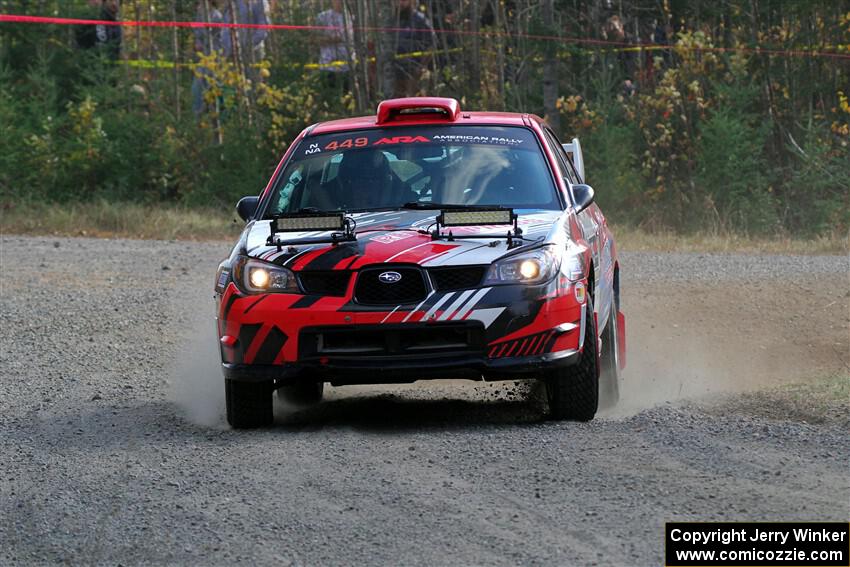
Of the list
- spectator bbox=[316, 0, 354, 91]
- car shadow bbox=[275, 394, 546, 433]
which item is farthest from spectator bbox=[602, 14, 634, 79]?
car shadow bbox=[275, 394, 546, 433]

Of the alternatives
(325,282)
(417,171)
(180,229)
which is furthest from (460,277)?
(180,229)

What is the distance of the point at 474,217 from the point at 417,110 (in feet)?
5.20

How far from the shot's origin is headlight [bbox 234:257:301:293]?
23.3 ft

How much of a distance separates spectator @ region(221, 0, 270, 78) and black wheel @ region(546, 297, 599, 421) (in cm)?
1600

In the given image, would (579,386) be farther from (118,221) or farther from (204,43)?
(204,43)

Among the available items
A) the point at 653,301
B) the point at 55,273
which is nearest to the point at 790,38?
the point at 653,301

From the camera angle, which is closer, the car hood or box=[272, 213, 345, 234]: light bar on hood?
the car hood

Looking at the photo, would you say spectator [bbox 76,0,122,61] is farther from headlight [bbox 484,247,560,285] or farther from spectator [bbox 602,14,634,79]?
headlight [bbox 484,247,560,285]

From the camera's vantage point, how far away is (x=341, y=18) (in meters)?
23.8

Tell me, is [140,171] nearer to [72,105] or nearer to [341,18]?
[72,105]

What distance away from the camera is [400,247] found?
707 cm

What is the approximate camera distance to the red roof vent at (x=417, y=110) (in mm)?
8484

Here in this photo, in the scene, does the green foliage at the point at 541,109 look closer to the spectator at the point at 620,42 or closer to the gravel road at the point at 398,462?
the spectator at the point at 620,42

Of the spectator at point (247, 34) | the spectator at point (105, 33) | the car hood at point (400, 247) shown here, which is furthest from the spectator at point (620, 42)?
the car hood at point (400, 247)
